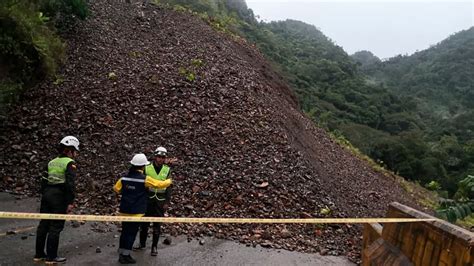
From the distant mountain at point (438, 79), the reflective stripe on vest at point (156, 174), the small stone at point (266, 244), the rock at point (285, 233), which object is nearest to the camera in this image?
the reflective stripe on vest at point (156, 174)

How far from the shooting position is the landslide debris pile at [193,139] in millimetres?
7859

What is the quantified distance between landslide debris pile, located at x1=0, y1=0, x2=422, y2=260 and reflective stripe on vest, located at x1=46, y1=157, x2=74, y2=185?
2.29 m

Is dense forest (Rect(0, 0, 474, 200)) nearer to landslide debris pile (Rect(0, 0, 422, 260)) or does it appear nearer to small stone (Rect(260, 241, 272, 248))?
landslide debris pile (Rect(0, 0, 422, 260))

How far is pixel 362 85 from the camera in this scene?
167 ft

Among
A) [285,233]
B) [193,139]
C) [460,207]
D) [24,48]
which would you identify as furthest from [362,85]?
[460,207]

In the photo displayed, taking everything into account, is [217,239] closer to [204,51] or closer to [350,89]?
[204,51]

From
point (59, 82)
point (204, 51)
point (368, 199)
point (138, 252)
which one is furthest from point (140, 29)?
point (138, 252)

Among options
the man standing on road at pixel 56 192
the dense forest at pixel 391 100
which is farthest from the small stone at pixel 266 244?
the dense forest at pixel 391 100

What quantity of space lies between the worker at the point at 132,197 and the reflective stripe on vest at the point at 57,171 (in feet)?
2.44

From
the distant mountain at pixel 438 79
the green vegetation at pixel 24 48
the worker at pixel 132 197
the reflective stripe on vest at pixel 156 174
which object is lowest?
the worker at pixel 132 197

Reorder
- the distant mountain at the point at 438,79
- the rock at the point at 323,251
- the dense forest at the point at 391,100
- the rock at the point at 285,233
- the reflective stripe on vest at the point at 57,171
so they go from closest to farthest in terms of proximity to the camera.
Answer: the reflective stripe on vest at the point at 57,171, the rock at the point at 323,251, the rock at the point at 285,233, the dense forest at the point at 391,100, the distant mountain at the point at 438,79

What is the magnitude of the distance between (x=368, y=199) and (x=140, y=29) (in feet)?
30.0

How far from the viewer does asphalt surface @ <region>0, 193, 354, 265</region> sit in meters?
5.66

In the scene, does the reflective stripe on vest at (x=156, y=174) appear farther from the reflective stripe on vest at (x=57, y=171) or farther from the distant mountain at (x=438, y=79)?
the distant mountain at (x=438, y=79)
